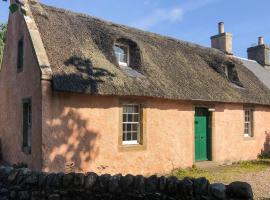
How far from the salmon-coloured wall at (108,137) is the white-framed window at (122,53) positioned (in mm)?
2092

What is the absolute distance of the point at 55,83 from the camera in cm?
1047

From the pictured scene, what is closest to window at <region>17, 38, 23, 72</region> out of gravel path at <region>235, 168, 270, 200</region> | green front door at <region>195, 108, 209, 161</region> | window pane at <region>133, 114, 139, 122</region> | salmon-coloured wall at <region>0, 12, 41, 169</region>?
salmon-coloured wall at <region>0, 12, 41, 169</region>

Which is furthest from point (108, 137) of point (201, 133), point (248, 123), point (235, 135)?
point (248, 123)

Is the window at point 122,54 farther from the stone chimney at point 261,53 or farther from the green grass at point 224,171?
the stone chimney at point 261,53

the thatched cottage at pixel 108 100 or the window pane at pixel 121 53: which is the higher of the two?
the window pane at pixel 121 53

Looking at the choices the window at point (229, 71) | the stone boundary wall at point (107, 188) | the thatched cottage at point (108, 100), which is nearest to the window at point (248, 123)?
the thatched cottage at point (108, 100)

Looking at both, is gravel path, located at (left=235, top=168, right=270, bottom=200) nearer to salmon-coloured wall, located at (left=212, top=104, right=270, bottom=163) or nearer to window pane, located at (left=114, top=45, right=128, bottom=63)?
salmon-coloured wall, located at (left=212, top=104, right=270, bottom=163)

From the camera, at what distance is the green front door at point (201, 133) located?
50.7 ft

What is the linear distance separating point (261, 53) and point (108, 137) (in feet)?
61.4

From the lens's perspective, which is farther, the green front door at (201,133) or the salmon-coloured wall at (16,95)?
the green front door at (201,133)

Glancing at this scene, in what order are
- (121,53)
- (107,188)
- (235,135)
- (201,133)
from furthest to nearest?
(235,135), (201,133), (121,53), (107,188)

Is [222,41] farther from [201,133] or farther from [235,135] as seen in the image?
[201,133]

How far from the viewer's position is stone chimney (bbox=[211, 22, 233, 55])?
75.6 ft

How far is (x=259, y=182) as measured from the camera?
11.6m
